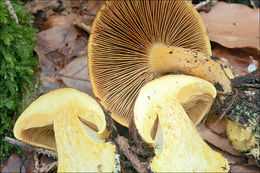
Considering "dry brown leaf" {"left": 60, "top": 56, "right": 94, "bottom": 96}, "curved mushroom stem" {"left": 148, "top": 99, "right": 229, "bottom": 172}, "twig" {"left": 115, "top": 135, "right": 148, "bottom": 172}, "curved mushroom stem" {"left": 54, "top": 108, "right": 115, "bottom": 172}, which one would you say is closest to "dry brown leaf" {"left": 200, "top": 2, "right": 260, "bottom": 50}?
"curved mushroom stem" {"left": 148, "top": 99, "right": 229, "bottom": 172}

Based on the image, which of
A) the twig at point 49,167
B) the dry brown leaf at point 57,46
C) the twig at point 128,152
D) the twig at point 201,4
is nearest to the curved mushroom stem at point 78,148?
the twig at point 128,152

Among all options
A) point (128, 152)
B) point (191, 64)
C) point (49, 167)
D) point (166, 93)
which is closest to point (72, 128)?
point (128, 152)

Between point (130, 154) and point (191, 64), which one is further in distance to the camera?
point (191, 64)

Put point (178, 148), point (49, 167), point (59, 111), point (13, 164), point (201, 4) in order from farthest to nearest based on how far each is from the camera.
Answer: point (201, 4) → point (13, 164) → point (49, 167) → point (59, 111) → point (178, 148)

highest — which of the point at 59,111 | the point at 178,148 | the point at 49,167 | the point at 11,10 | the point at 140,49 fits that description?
the point at 11,10

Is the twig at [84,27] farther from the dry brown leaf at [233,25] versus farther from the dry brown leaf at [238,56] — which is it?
the dry brown leaf at [238,56]

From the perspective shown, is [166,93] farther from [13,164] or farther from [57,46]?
[13,164]
